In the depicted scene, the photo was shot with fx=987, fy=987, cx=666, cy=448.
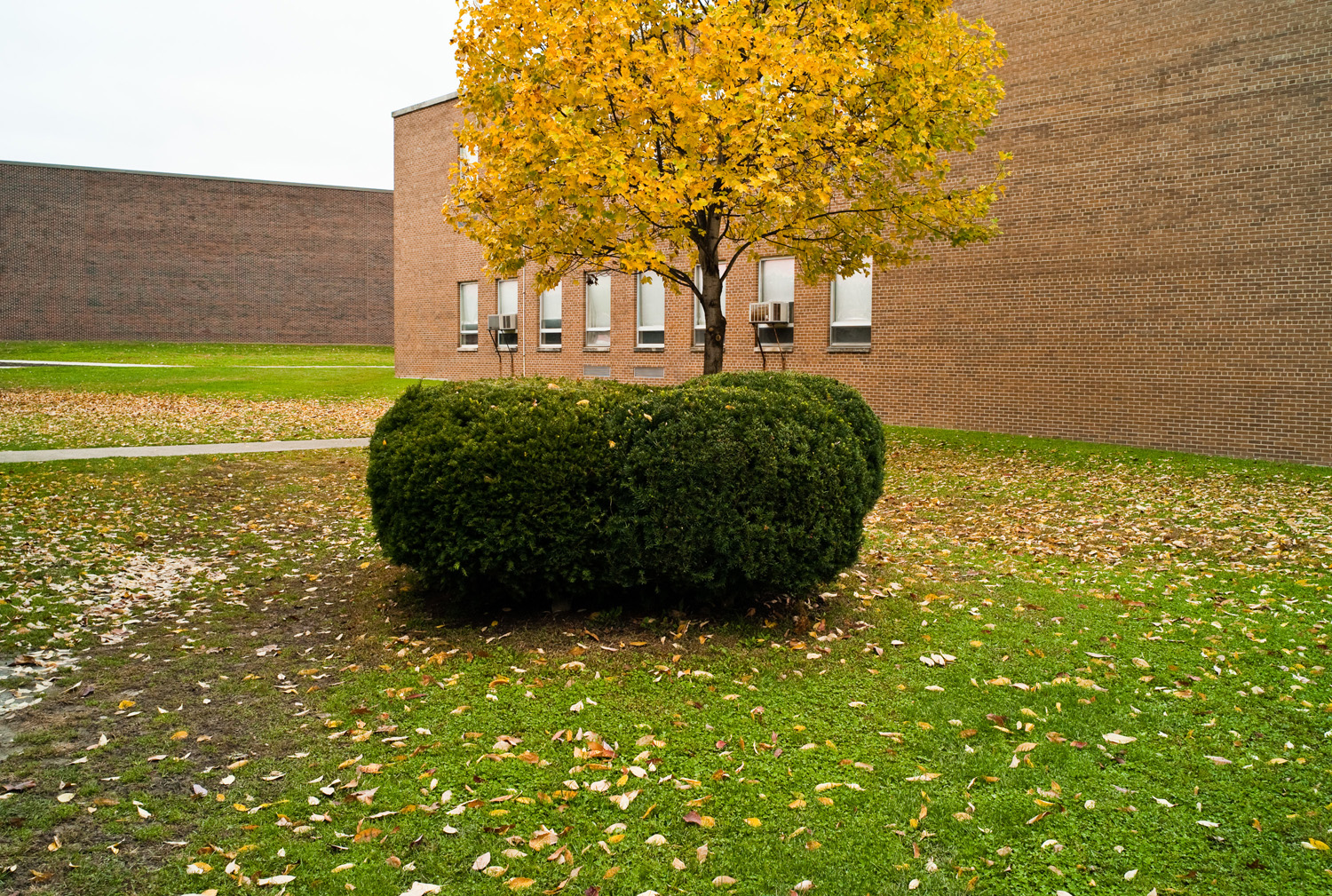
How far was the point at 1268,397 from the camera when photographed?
565 inches

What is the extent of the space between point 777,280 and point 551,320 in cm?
794

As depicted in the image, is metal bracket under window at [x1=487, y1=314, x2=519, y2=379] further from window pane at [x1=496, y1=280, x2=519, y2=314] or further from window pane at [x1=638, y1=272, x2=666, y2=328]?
window pane at [x1=638, y1=272, x2=666, y2=328]

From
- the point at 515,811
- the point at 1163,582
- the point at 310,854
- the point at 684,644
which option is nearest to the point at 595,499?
the point at 684,644

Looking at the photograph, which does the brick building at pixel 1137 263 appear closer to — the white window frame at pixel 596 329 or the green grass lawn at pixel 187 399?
the white window frame at pixel 596 329

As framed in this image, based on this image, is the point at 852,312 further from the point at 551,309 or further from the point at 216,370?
→ the point at 216,370

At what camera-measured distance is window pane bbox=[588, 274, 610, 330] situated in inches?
963

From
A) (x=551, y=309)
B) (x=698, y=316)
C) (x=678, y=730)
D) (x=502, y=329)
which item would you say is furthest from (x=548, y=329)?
(x=678, y=730)

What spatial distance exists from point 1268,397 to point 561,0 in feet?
37.4

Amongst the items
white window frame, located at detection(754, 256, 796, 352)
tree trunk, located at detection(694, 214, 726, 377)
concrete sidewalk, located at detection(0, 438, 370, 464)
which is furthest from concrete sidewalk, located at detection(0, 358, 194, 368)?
tree trunk, located at detection(694, 214, 726, 377)

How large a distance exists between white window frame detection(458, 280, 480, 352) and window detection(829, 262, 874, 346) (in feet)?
42.2

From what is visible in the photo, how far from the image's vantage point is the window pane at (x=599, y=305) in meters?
24.5

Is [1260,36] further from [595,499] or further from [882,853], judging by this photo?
[882,853]

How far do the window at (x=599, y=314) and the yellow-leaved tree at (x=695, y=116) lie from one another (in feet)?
40.1

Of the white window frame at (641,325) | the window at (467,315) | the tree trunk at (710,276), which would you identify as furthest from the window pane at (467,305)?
the tree trunk at (710,276)
